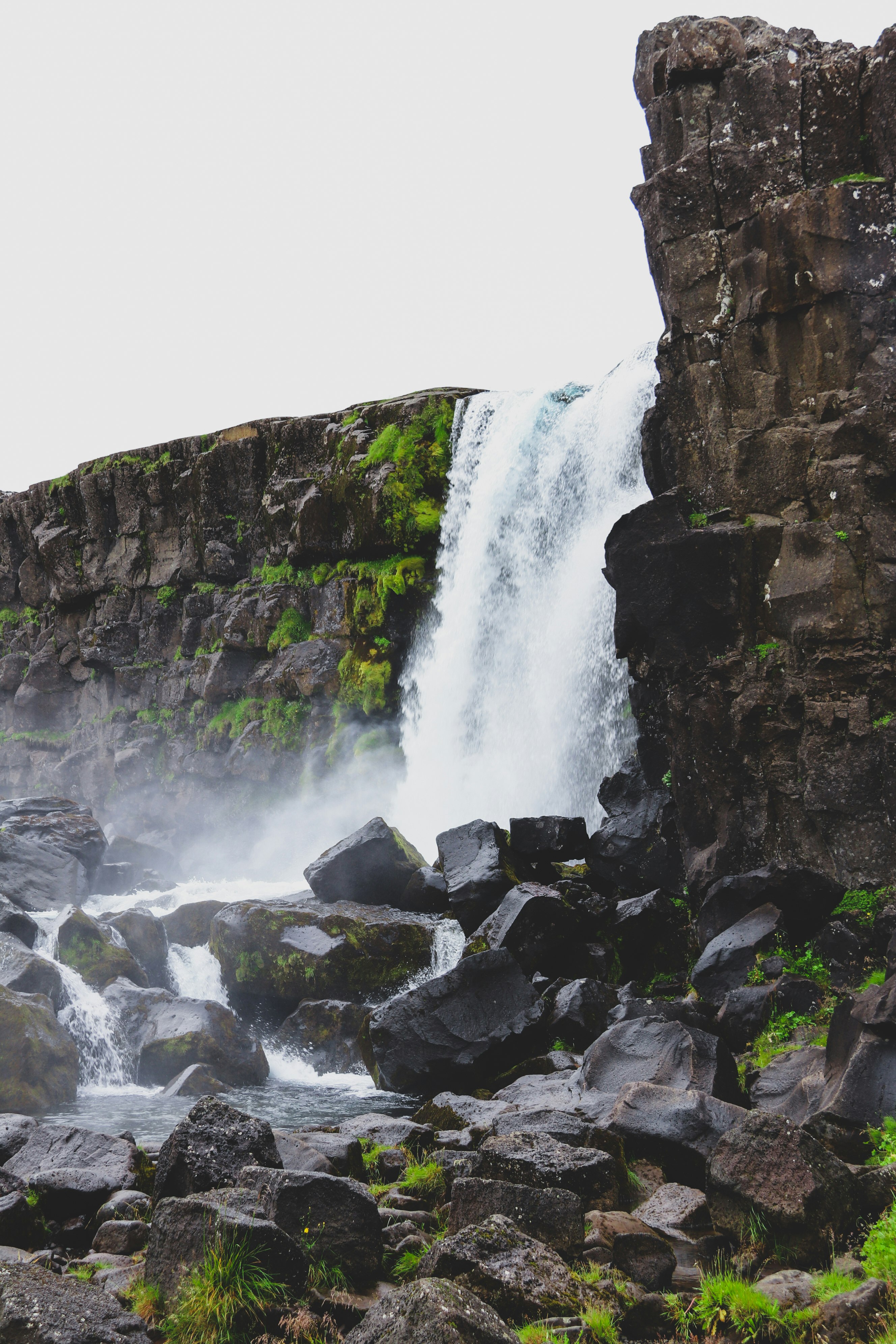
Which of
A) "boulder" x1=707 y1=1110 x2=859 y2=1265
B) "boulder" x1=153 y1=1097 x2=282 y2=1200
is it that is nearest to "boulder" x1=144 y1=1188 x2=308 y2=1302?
"boulder" x1=153 y1=1097 x2=282 y2=1200

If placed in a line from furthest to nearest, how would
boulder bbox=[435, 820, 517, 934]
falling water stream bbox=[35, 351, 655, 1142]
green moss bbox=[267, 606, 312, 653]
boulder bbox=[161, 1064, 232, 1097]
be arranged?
green moss bbox=[267, 606, 312, 653]
falling water stream bbox=[35, 351, 655, 1142]
boulder bbox=[435, 820, 517, 934]
boulder bbox=[161, 1064, 232, 1097]

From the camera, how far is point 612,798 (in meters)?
15.3

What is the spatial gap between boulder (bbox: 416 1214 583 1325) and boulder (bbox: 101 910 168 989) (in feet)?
35.5

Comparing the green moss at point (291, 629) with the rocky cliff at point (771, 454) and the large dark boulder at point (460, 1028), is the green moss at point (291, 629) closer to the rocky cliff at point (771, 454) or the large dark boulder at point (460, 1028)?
the rocky cliff at point (771, 454)

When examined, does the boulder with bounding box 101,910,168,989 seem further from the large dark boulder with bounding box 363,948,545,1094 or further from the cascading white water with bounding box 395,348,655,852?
the cascading white water with bounding box 395,348,655,852

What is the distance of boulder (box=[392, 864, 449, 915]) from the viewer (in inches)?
574

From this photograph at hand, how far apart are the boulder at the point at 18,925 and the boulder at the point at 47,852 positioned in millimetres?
2140

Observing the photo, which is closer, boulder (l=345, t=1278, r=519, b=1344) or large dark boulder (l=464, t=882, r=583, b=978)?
boulder (l=345, t=1278, r=519, b=1344)

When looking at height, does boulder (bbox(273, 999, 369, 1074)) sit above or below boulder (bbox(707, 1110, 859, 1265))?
below

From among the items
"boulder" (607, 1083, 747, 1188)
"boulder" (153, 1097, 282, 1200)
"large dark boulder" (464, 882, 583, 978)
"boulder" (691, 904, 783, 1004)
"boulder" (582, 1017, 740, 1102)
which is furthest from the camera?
"large dark boulder" (464, 882, 583, 978)

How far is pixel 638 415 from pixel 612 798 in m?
8.44

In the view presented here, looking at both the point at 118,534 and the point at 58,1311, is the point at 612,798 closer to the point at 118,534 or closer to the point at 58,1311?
the point at 58,1311

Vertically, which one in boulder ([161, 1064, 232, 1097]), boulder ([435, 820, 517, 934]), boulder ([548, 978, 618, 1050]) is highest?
boulder ([435, 820, 517, 934])

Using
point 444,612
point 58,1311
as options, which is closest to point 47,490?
point 444,612
